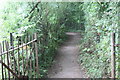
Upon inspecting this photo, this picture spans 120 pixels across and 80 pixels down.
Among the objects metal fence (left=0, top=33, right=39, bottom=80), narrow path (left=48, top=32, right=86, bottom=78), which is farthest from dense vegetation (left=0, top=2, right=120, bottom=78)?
metal fence (left=0, top=33, right=39, bottom=80)

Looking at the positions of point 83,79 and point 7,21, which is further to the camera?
point 83,79

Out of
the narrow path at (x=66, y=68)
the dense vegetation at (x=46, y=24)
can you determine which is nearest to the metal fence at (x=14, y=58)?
the dense vegetation at (x=46, y=24)

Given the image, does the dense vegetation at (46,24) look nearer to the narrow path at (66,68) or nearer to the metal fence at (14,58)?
the narrow path at (66,68)

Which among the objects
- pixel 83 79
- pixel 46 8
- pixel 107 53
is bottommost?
pixel 83 79

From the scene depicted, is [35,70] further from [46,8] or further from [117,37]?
[46,8]

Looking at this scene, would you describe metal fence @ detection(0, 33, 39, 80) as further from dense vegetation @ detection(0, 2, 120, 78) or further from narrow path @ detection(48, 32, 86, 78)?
narrow path @ detection(48, 32, 86, 78)

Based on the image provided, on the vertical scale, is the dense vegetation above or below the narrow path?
above

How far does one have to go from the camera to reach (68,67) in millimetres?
6902

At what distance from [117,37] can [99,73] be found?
4.36 feet

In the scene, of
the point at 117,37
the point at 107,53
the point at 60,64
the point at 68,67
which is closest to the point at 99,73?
the point at 107,53

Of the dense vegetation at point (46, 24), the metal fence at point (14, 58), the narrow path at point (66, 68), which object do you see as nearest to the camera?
the metal fence at point (14, 58)

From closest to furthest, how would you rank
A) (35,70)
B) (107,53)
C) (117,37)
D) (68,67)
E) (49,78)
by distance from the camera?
1. (117,37)
2. (107,53)
3. (35,70)
4. (49,78)
5. (68,67)

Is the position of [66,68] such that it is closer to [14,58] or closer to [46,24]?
[46,24]

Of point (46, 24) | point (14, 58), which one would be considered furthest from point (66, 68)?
point (14, 58)
